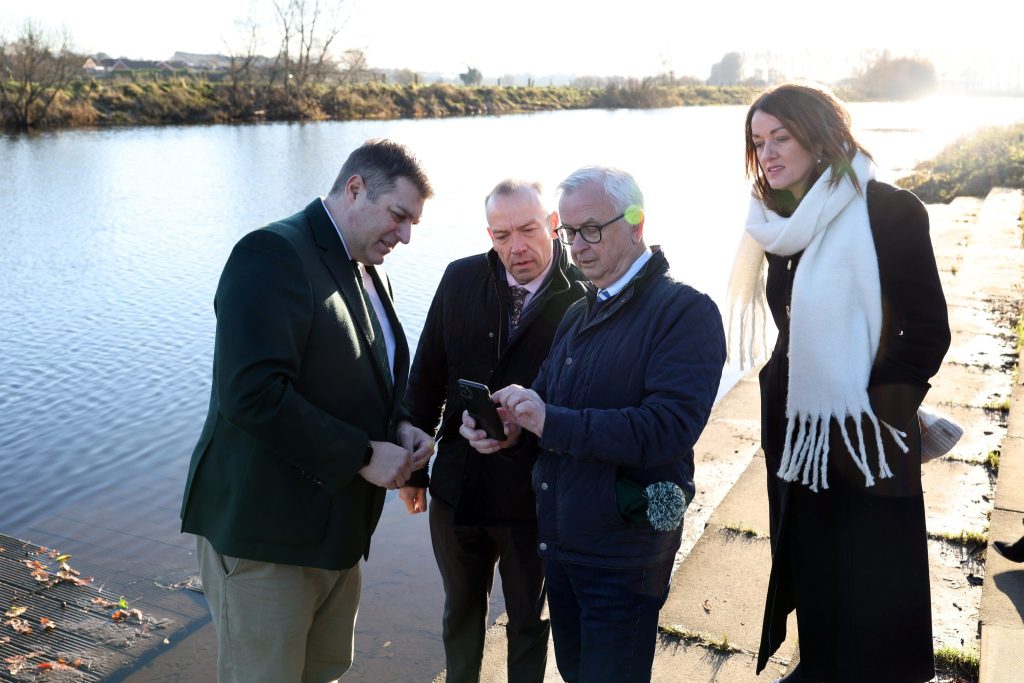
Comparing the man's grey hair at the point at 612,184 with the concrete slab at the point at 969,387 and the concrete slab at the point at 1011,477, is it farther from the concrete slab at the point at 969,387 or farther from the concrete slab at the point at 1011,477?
the concrete slab at the point at 969,387

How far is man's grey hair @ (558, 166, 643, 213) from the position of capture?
7.03 feet

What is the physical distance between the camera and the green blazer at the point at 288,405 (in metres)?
2.05

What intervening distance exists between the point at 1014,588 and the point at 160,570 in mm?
4062

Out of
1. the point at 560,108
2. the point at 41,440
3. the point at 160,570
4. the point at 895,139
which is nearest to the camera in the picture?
the point at 160,570

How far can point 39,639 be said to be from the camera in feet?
12.7

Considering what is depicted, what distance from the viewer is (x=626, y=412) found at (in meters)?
1.99

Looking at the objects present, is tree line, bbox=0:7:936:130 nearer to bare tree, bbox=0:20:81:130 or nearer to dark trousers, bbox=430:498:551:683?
bare tree, bbox=0:20:81:130

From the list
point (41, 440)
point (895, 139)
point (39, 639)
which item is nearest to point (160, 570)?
point (39, 639)

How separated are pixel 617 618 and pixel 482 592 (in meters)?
0.88

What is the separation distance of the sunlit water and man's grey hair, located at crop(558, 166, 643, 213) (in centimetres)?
27

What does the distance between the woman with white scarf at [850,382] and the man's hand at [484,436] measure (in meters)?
0.82

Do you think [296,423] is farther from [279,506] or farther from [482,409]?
[482,409]

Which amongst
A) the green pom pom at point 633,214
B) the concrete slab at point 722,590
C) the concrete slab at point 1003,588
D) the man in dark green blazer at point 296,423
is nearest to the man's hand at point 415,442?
the man in dark green blazer at point 296,423

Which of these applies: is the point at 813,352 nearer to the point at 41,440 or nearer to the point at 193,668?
the point at 193,668
